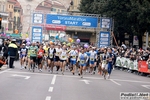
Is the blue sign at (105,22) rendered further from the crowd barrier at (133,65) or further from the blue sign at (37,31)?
the blue sign at (37,31)

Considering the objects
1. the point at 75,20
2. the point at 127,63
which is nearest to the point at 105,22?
the point at 75,20

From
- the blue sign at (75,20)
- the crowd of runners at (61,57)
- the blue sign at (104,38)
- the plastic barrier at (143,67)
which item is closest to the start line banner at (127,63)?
the plastic barrier at (143,67)

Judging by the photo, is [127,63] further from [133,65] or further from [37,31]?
[37,31]

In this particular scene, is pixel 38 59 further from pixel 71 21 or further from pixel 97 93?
pixel 71 21

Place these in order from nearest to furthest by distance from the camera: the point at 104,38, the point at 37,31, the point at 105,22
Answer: the point at 105,22, the point at 104,38, the point at 37,31

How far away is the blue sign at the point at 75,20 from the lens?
1890 inches

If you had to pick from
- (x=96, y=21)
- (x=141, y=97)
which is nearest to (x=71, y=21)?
(x=96, y=21)

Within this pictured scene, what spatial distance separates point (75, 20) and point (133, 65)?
11935 mm

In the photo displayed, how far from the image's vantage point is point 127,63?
40844mm

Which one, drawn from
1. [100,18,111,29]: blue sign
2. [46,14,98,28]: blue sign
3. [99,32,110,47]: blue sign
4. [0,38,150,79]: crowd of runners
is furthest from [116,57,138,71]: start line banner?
[46,14,98,28]: blue sign

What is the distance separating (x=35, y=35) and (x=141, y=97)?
35.5 m

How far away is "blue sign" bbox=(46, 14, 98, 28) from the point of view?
157ft

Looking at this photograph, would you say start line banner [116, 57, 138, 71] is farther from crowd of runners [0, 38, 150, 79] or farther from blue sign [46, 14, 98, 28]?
blue sign [46, 14, 98, 28]

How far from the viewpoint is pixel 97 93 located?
723 inches
